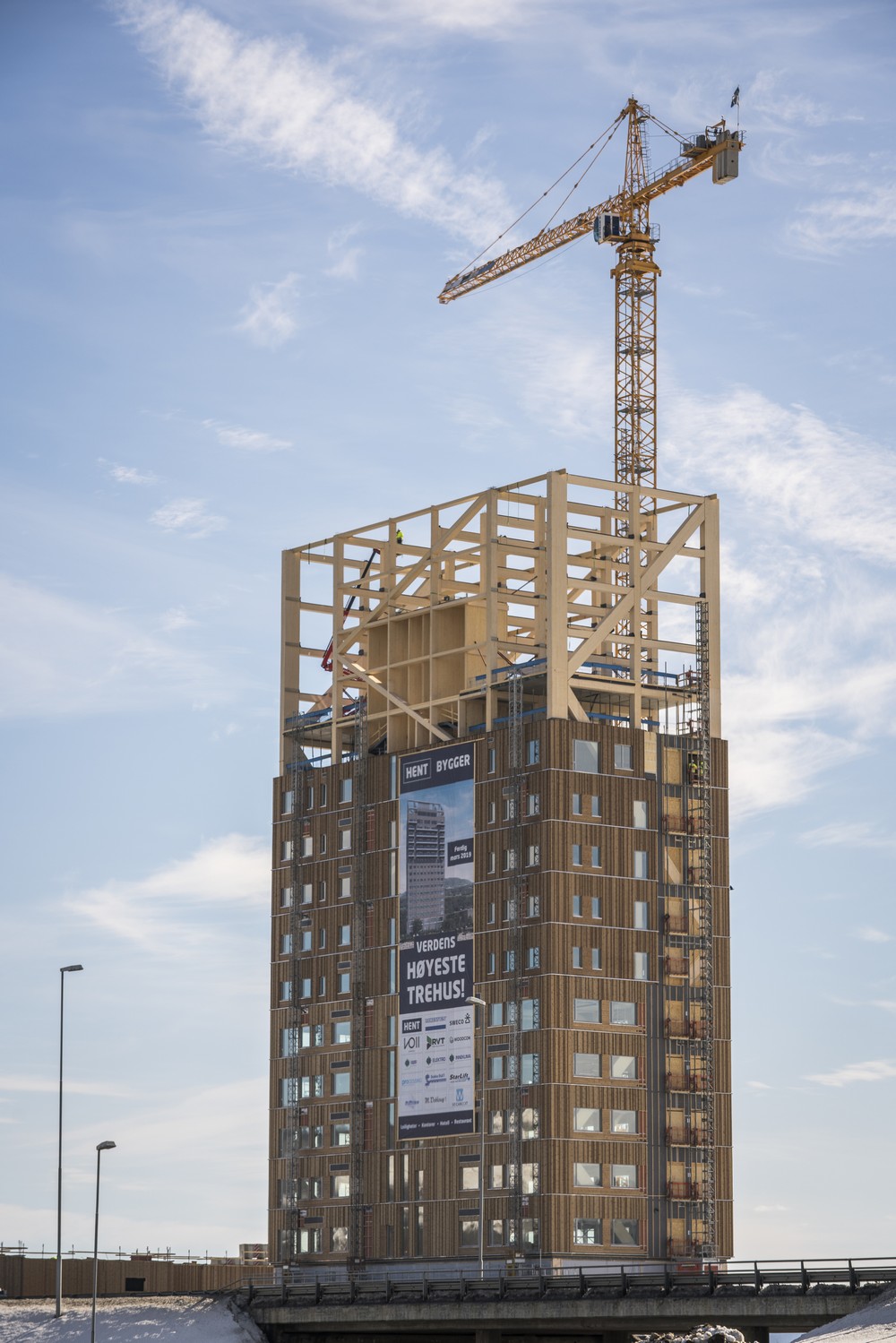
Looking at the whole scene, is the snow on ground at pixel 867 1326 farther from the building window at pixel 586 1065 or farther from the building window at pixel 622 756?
the building window at pixel 622 756

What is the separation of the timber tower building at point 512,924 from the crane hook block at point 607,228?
1127 inches

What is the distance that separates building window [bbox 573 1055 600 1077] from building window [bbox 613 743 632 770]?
51.8 ft

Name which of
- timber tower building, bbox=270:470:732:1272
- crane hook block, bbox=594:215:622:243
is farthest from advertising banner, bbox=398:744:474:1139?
crane hook block, bbox=594:215:622:243

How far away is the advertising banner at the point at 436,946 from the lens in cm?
14312

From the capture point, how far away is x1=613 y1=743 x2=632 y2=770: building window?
468ft

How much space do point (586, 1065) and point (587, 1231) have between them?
853cm

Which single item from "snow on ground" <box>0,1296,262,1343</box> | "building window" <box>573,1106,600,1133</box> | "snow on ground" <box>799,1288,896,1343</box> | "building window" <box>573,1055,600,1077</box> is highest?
"building window" <box>573,1055,600,1077</box>

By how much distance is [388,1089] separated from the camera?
485 feet

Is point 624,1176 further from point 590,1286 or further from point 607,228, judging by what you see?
point 607,228

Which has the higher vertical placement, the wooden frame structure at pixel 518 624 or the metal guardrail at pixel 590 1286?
the wooden frame structure at pixel 518 624

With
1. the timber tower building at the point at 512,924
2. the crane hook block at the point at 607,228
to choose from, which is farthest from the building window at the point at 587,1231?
the crane hook block at the point at 607,228

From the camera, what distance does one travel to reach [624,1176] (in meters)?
138

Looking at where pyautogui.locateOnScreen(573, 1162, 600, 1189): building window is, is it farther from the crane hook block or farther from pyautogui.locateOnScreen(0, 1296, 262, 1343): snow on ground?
the crane hook block

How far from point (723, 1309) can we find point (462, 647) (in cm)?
5152
